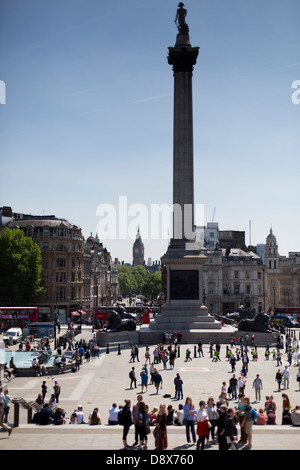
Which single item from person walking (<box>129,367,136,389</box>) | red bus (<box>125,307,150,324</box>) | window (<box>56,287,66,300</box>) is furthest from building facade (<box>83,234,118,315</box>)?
person walking (<box>129,367,136,389</box>)

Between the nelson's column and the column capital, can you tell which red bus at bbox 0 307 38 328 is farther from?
the column capital

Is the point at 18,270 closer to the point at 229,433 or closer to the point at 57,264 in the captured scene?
the point at 57,264

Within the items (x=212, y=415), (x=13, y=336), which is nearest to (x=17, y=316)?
(x=13, y=336)

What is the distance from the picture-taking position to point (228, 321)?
64375 millimetres

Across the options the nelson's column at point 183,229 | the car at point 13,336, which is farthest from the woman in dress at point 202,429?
the car at point 13,336

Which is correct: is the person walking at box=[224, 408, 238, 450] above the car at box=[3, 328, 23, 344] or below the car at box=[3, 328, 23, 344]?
above

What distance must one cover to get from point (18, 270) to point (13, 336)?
1819 cm

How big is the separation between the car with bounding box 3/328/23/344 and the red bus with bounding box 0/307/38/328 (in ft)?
24.8

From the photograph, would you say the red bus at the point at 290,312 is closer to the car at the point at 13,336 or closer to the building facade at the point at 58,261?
the building facade at the point at 58,261

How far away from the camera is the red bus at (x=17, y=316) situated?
59.1 meters

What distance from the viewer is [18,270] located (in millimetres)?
65938

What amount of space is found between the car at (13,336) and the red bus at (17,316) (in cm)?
754

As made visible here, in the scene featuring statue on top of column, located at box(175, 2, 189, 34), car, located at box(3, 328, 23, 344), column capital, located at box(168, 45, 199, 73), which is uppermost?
statue on top of column, located at box(175, 2, 189, 34)

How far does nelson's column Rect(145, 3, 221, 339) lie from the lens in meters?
50.8
